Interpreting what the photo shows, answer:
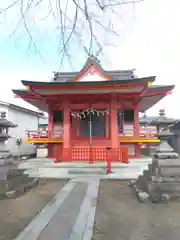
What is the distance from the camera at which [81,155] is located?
14789 millimetres

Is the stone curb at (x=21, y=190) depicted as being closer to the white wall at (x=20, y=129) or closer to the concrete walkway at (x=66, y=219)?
the concrete walkway at (x=66, y=219)

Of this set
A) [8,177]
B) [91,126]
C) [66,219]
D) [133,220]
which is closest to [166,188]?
[133,220]

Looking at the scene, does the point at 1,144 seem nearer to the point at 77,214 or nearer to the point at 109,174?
the point at 77,214

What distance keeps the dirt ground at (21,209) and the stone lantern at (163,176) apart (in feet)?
7.85

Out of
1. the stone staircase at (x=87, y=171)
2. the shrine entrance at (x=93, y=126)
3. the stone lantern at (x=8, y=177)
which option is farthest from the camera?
the shrine entrance at (x=93, y=126)

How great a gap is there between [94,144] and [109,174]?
6.01m

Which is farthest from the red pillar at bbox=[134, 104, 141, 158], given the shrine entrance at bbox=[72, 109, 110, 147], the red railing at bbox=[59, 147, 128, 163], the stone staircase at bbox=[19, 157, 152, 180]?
the stone staircase at bbox=[19, 157, 152, 180]

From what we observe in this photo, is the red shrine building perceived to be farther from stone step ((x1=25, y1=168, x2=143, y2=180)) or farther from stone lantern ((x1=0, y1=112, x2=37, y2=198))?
stone lantern ((x1=0, y1=112, x2=37, y2=198))

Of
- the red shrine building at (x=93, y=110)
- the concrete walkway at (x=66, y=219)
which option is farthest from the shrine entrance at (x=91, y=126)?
the concrete walkway at (x=66, y=219)

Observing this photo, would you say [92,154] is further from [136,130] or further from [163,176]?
[163,176]

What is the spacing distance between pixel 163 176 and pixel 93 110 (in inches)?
412

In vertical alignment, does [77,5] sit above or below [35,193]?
above

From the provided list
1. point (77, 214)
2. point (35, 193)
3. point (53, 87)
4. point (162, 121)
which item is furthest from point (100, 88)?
point (77, 214)

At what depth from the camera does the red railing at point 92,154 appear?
14109 mm
